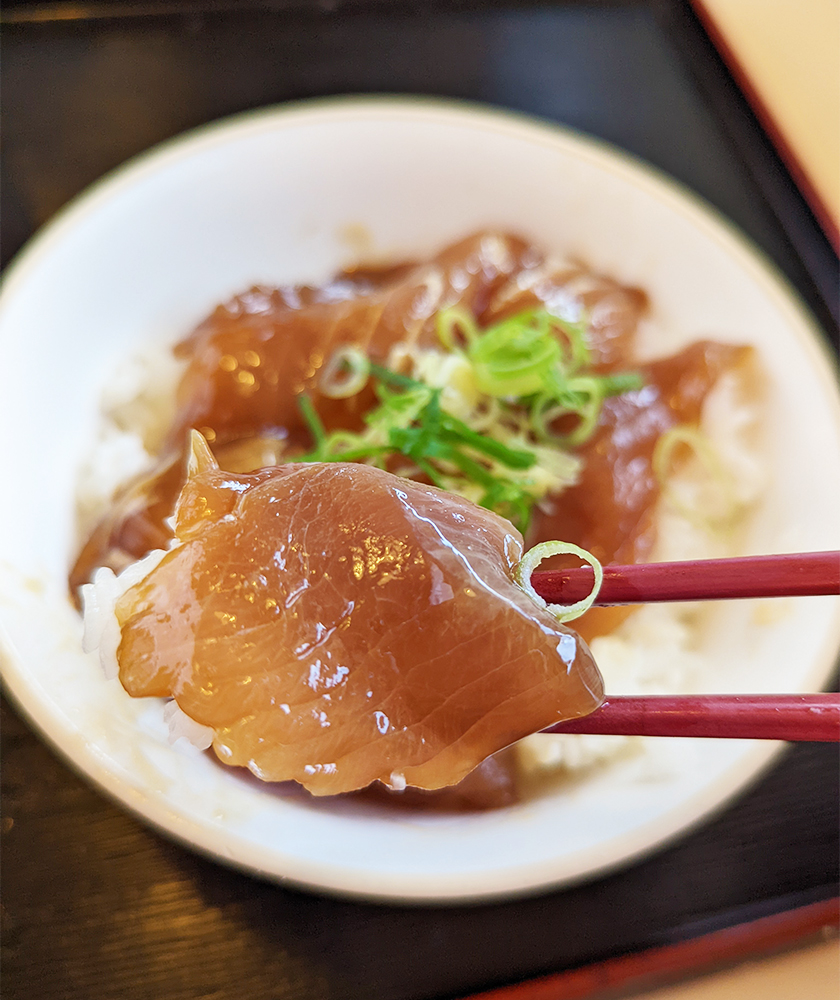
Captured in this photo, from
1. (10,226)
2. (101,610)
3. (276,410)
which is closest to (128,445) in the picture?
(276,410)

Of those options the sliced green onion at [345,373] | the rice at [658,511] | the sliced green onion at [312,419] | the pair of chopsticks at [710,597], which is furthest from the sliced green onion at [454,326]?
the pair of chopsticks at [710,597]

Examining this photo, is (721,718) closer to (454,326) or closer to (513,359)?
(513,359)

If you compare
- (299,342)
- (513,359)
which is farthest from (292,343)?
(513,359)

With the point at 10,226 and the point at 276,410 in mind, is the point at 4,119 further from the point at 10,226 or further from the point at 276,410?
the point at 276,410

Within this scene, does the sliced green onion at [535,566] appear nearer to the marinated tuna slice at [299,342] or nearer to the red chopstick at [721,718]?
the red chopstick at [721,718]

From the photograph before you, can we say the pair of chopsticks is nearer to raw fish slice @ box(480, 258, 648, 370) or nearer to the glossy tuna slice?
the glossy tuna slice

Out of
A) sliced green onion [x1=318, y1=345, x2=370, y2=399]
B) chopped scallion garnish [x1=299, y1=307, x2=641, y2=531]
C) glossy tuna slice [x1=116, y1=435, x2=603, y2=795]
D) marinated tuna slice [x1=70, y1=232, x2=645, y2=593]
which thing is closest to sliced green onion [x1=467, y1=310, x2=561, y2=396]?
chopped scallion garnish [x1=299, y1=307, x2=641, y2=531]

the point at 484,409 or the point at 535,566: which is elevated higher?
the point at 535,566
